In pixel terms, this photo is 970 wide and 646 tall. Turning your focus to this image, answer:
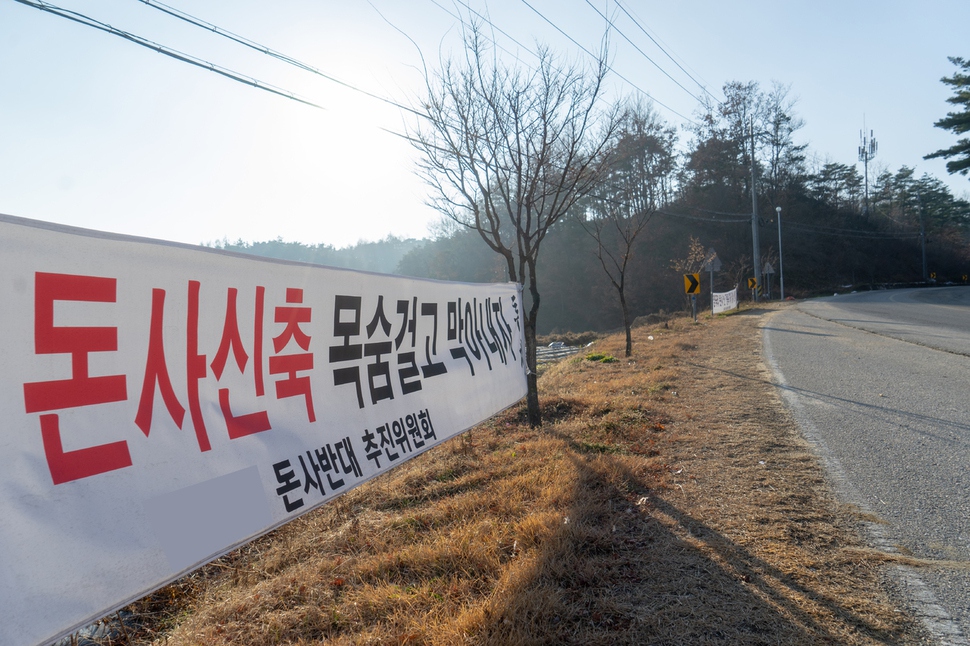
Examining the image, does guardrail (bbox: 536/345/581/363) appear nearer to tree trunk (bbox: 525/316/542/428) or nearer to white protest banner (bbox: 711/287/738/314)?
white protest banner (bbox: 711/287/738/314)

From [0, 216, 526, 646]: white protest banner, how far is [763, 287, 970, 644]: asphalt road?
10.4 ft

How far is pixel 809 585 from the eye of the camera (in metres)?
2.81

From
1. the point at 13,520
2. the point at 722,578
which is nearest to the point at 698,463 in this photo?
the point at 722,578

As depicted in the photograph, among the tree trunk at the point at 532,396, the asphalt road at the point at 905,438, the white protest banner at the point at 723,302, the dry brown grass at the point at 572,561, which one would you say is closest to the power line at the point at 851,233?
the white protest banner at the point at 723,302

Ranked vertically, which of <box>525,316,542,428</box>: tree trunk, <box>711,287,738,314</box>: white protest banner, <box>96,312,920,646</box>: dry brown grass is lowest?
<box>96,312,920,646</box>: dry brown grass

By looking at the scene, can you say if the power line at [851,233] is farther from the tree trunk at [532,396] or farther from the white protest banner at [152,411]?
the white protest banner at [152,411]

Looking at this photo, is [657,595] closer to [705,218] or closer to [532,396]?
[532,396]

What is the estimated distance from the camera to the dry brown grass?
2592 millimetres

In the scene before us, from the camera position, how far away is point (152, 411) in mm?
2455

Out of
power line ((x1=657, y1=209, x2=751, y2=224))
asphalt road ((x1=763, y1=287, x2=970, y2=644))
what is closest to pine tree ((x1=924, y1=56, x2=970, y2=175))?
power line ((x1=657, y1=209, x2=751, y2=224))

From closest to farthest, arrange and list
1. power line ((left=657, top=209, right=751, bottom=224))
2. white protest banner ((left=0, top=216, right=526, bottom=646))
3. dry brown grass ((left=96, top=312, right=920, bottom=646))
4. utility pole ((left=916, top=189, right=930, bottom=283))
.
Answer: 1. white protest banner ((left=0, top=216, right=526, bottom=646))
2. dry brown grass ((left=96, top=312, right=920, bottom=646))
3. power line ((left=657, top=209, right=751, bottom=224))
4. utility pole ((left=916, top=189, right=930, bottom=283))

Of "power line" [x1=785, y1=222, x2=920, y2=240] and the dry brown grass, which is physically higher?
"power line" [x1=785, y1=222, x2=920, y2=240]

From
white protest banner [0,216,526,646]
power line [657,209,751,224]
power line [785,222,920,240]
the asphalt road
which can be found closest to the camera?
white protest banner [0,216,526,646]

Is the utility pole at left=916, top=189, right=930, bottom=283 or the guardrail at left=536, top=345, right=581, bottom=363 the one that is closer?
the guardrail at left=536, top=345, right=581, bottom=363
